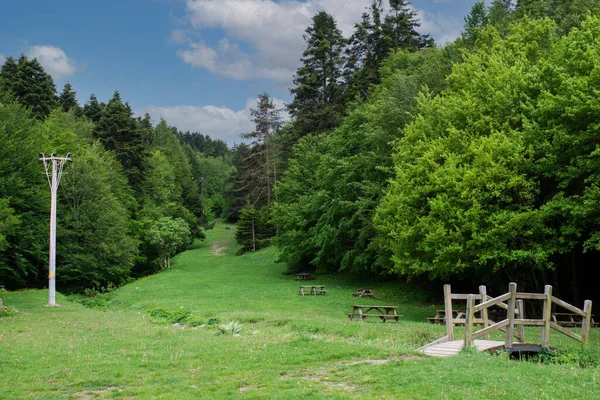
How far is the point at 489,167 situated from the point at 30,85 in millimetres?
59470

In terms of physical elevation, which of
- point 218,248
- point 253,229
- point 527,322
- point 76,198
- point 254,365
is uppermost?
point 76,198

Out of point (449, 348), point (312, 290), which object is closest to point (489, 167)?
point (449, 348)

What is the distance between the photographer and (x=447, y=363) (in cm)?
1012

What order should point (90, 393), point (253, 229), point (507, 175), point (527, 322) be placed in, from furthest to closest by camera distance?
point (253, 229) < point (507, 175) < point (527, 322) < point (90, 393)

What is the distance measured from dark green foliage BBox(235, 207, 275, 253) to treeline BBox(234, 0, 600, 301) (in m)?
24.4

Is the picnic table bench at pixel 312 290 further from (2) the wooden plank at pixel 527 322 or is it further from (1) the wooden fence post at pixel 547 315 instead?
(2) the wooden plank at pixel 527 322

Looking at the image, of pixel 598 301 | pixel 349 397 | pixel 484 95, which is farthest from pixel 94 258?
pixel 349 397

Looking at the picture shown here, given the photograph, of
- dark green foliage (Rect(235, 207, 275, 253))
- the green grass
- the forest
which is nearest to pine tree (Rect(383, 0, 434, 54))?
the forest

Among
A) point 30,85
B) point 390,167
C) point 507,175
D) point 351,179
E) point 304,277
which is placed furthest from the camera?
point 30,85

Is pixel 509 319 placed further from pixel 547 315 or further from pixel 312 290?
pixel 312 290

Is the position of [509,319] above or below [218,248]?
below

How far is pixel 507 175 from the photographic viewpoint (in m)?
24.4

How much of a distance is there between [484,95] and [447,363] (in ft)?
75.3

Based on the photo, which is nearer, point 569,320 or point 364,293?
point 569,320
